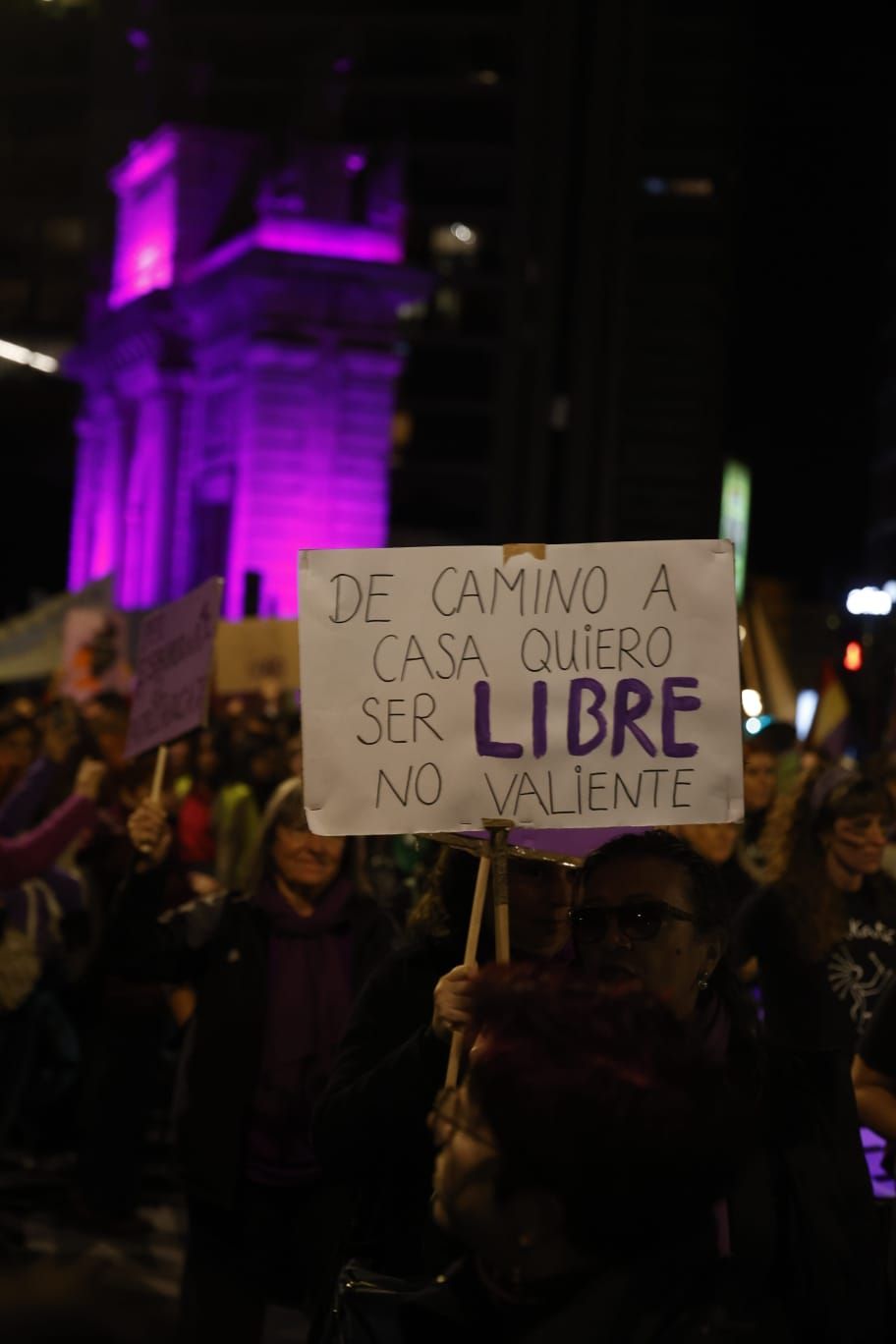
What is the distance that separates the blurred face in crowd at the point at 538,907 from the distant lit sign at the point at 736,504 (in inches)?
2578

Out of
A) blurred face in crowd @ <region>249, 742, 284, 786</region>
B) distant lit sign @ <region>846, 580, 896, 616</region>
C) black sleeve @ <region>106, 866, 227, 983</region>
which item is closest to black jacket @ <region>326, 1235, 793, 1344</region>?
black sleeve @ <region>106, 866, 227, 983</region>

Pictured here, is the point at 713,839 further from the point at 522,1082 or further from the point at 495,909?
the point at 522,1082

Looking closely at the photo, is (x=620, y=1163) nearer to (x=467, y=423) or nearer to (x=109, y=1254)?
(x=109, y=1254)

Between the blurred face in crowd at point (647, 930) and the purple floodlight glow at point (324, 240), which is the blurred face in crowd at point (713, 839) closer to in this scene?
the blurred face in crowd at point (647, 930)

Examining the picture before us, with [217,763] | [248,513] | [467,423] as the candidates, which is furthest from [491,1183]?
[467,423]

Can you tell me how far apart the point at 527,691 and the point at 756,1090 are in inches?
33.3

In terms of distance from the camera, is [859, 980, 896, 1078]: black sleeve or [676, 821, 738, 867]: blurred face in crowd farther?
[676, 821, 738, 867]: blurred face in crowd

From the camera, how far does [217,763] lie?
1349 cm

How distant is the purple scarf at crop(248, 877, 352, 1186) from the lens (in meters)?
4.86

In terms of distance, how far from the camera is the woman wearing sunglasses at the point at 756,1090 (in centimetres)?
299

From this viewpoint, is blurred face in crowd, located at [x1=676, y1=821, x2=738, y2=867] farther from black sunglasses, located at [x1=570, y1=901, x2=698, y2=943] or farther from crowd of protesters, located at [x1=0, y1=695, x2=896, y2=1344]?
black sunglasses, located at [x1=570, y1=901, x2=698, y2=943]

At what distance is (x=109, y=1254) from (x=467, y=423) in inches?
2712

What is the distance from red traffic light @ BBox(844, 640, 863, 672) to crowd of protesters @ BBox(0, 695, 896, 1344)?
6.16 meters

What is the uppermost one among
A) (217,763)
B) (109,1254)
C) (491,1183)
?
(217,763)
